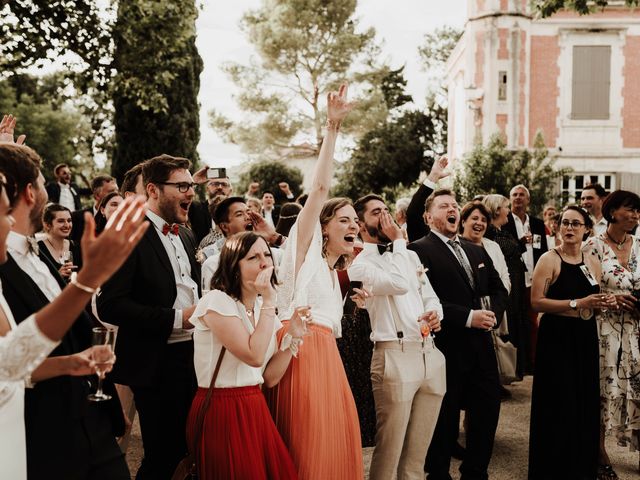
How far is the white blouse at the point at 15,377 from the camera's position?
83.5 inches


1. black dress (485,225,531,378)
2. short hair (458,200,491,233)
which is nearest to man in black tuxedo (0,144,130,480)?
short hair (458,200,491,233)

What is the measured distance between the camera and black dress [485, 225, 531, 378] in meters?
8.53

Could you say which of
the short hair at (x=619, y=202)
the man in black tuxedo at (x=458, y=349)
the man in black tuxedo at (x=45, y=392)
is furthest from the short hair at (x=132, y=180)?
the short hair at (x=619, y=202)

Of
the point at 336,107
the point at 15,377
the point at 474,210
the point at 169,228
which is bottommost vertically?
the point at 15,377

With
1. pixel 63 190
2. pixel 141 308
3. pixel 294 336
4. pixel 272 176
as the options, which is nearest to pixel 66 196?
pixel 63 190

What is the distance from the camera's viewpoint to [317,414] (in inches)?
164

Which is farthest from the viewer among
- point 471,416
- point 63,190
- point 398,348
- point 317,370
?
point 63,190

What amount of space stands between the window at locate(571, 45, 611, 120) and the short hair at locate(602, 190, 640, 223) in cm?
2162

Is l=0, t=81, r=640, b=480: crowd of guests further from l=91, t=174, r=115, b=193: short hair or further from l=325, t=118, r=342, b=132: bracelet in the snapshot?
l=91, t=174, r=115, b=193: short hair

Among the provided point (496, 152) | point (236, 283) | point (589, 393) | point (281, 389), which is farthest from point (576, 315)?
point (496, 152)

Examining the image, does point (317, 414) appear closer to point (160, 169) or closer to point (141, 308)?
point (141, 308)

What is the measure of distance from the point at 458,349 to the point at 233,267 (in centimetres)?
232

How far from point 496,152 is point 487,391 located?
15797 millimetres

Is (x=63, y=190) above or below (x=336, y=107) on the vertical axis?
below
